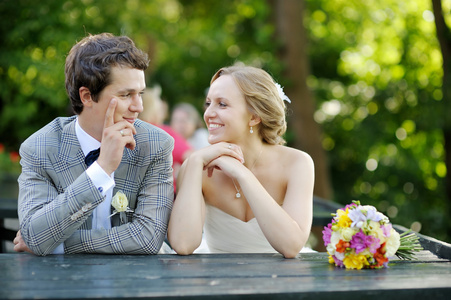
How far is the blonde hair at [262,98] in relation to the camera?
3.35 meters

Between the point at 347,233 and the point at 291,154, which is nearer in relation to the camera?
the point at 347,233

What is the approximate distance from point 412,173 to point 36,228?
987cm

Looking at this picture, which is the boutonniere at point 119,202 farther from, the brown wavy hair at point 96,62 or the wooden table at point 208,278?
the brown wavy hair at point 96,62

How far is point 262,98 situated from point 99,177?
3.84ft

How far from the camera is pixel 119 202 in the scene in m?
2.79

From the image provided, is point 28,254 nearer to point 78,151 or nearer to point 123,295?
point 78,151

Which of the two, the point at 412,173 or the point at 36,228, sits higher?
the point at 36,228

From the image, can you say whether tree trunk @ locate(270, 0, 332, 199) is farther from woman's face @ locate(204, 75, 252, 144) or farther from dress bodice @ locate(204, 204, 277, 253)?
woman's face @ locate(204, 75, 252, 144)

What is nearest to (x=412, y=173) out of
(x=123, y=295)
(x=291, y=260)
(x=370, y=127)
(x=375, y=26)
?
(x=370, y=127)

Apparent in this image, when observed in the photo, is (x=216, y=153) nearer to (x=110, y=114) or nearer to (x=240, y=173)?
(x=240, y=173)

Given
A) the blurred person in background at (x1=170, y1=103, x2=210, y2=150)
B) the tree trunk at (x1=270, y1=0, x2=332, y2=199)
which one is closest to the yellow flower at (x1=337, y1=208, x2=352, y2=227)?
the blurred person in background at (x1=170, y1=103, x2=210, y2=150)

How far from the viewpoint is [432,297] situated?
2.09m

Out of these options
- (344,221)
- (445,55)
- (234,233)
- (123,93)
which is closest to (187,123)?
(445,55)

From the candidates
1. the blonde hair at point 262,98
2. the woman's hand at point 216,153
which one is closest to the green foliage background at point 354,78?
the blonde hair at point 262,98
